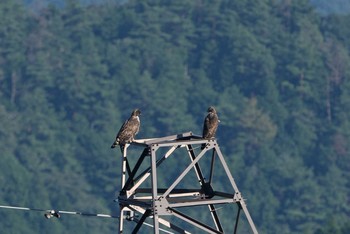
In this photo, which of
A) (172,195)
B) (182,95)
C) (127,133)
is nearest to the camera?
(172,195)

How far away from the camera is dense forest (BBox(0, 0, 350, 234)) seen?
110000 millimetres

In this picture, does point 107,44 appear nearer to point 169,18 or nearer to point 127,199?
point 169,18

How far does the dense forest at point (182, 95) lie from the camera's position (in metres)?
110

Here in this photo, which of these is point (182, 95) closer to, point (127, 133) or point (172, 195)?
point (127, 133)

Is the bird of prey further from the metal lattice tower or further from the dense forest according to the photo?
the dense forest

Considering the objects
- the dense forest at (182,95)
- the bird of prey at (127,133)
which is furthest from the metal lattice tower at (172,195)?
the dense forest at (182,95)

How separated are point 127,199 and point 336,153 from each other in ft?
333

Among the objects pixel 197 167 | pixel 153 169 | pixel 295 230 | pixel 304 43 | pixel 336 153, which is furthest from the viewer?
pixel 304 43

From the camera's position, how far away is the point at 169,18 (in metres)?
141

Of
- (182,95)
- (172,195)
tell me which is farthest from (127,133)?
(182,95)

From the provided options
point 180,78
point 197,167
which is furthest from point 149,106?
point 197,167

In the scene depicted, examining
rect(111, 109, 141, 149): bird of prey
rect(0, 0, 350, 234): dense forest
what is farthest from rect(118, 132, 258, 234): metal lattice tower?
rect(0, 0, 350, 234): dense forest

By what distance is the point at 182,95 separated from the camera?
129875mm

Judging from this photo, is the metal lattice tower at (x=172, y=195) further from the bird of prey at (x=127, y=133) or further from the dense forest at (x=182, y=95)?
→ the dense forest at (x=182, y=95)
